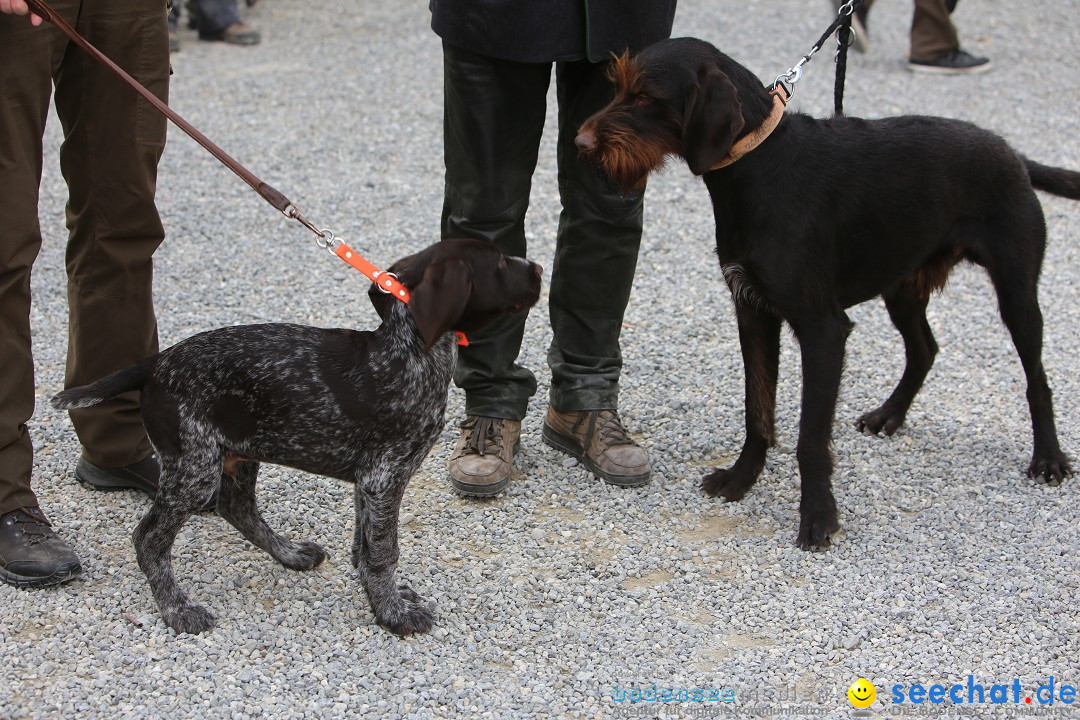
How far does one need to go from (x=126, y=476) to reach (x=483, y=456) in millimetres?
1329

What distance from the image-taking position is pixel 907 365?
15.3 ft

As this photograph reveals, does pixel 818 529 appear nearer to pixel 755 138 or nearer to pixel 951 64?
pixel 755 138

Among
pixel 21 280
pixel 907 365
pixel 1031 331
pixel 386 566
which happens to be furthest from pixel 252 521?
pixel 1031 331

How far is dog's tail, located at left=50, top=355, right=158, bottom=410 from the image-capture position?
128 inches

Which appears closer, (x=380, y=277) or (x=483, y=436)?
(x=380, y=277)

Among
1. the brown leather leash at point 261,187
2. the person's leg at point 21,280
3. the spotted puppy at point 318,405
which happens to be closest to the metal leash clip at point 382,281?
the brown leather leash at point 261,187

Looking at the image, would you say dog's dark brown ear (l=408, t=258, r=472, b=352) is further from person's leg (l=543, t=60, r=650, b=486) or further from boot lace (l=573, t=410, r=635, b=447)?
boot lace (l=573, t=410, r=635, b=447)

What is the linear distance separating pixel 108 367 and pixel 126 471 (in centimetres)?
42

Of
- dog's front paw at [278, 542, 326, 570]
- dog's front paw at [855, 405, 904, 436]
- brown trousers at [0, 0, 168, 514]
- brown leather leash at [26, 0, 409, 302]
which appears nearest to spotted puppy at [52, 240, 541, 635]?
brown leather leash at [26, 0, 409, 302]

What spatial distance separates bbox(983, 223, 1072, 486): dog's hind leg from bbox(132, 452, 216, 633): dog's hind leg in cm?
290

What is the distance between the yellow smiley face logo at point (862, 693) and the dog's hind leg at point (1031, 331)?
1.59 metres

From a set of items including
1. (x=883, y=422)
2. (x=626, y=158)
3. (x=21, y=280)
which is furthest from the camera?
(x=883, y=422)

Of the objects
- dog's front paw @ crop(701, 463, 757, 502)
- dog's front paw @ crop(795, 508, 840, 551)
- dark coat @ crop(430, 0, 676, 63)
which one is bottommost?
dog's front paw @ crop(701, 463, 757, 502)

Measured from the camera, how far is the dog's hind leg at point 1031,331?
13.2 feet
